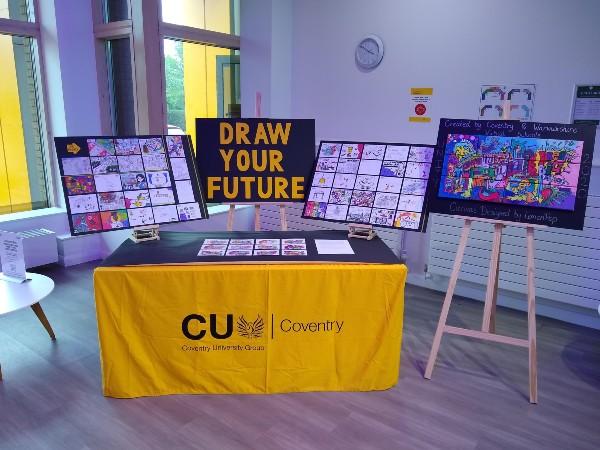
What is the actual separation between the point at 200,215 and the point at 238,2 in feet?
9.95

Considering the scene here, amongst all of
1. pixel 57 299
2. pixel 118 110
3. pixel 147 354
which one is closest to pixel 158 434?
pixel 147 354

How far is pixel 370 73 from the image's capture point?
4234mm

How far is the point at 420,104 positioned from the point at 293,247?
207 cm

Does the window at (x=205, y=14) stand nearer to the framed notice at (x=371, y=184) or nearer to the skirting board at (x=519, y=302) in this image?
the framed notice at (x=371, y=184)

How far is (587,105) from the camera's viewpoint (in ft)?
10.8

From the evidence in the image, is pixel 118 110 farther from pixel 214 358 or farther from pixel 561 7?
pixel 561 7

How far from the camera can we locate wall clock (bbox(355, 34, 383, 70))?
412cm

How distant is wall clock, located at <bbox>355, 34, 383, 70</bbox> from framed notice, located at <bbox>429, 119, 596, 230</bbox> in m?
1.65

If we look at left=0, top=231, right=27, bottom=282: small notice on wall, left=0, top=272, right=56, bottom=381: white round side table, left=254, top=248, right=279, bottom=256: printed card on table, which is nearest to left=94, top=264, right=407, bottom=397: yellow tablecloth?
left=254, top=248, right=279, bottom=256: printed card on table

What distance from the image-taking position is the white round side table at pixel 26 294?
102 inches

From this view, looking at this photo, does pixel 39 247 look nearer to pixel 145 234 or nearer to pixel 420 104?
pixel 145 234

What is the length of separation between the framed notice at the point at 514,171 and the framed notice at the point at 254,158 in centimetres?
85

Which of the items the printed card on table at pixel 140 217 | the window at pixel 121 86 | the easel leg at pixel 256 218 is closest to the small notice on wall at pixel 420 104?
the easel leg at pixel 256 218

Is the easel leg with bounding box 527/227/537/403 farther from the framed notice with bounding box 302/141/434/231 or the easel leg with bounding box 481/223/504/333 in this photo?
the framed notice with bounding box 302/141/434/231
